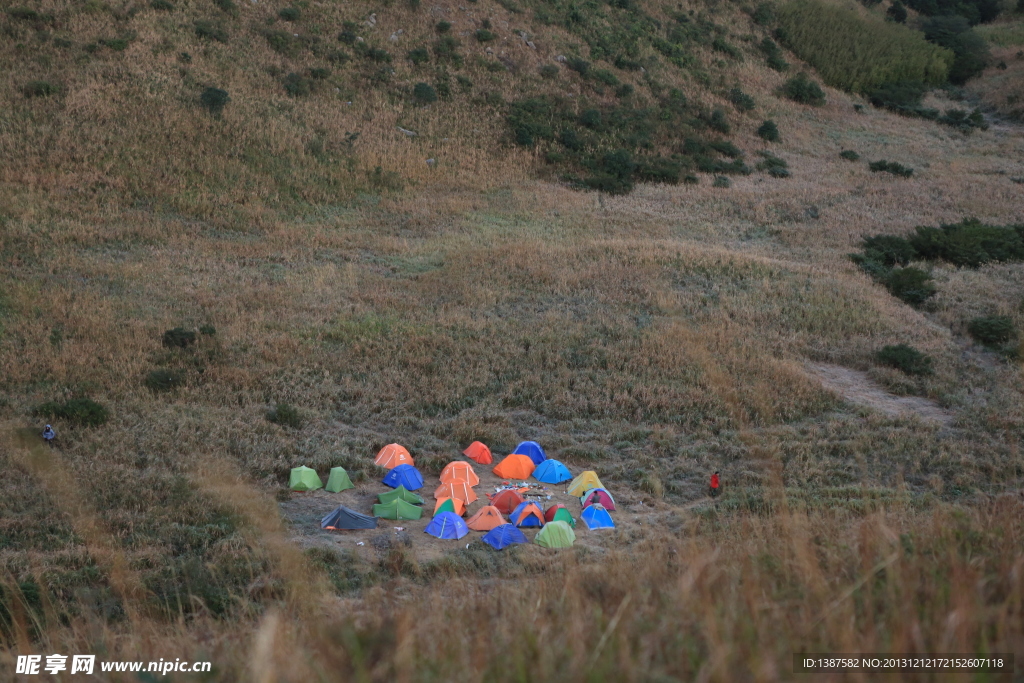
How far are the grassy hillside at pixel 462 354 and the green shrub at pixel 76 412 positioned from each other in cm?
7

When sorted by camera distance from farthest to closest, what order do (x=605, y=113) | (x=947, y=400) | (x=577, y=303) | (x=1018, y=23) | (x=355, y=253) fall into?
1. (x=1018, y=23)
2. (x=605, y=113)
3. (x=355, y=253)
4. (x=577, y=303)
5. (x=947, y=400)

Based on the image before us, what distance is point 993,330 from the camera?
50.6 ft

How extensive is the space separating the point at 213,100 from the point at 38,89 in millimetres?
5098

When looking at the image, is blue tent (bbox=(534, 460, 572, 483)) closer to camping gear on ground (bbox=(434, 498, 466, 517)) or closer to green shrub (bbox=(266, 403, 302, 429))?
camping gear on ground (bbox=(434, 498, 466, 517))

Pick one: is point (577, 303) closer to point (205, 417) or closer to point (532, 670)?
point (205, 417)

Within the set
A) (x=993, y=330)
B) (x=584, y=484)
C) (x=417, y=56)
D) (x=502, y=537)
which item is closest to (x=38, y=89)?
(x=417, y=56)

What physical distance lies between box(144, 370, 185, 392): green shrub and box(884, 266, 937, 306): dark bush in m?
16.4

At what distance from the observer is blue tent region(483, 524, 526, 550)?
851 cm

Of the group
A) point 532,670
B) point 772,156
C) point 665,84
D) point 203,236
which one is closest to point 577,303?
point 203,236

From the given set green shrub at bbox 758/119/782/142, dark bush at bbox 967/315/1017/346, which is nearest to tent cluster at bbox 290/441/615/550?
dark bush at bbox 967/315/1017/346

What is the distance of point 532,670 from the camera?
8.66 feet

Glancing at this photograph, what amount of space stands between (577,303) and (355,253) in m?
6.89

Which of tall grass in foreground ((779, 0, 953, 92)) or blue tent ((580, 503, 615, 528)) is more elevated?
tall grass in foreground ((779, 0, 953, 92))

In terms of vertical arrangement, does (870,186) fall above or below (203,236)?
above
